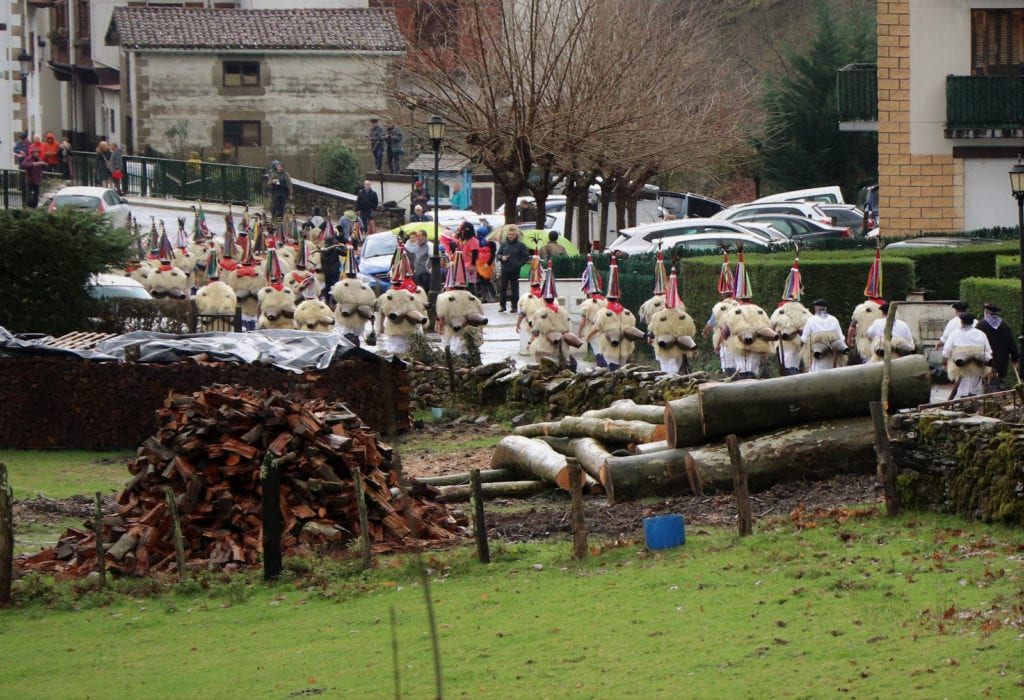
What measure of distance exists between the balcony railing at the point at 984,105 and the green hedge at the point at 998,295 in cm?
1248

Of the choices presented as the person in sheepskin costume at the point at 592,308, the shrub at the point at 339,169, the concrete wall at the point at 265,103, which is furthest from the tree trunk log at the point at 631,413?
the concrete wall at the point at 265,103

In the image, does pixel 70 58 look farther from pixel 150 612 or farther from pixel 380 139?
pixel 150 612

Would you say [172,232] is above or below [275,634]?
above

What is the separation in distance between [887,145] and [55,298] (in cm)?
2113

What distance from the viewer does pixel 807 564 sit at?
1222 centimetres


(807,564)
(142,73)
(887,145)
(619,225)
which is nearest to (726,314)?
(807,564)

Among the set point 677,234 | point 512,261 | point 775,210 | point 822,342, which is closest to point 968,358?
point 822,342

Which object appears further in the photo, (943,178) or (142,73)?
(142,73)

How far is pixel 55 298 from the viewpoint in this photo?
2536cm

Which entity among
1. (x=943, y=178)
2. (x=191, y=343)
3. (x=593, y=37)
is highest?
(x=593, y=37)

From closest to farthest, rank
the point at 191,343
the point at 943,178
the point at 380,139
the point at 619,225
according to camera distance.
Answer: the point at 191,343
the point at 943,178
the point at 619,225
the point at 380,139

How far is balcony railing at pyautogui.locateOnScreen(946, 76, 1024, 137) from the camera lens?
122 ft

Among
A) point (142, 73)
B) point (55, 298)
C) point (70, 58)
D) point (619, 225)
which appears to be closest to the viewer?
point (55, 298)

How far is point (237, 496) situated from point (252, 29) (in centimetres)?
4989
